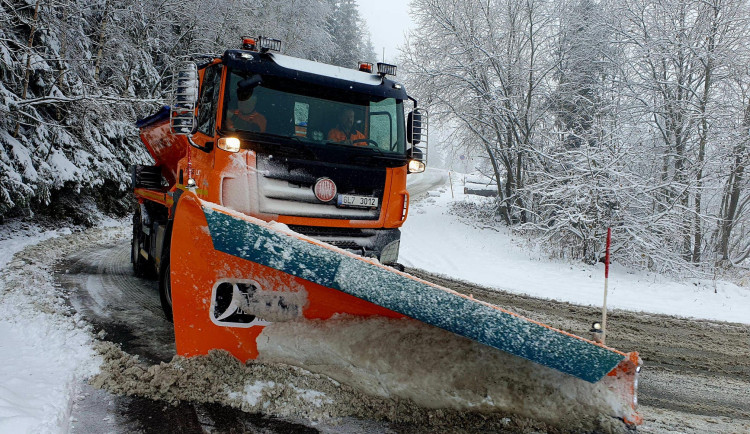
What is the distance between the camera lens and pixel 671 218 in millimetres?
10250

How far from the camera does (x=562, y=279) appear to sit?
9055mm

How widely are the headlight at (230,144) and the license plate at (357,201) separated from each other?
963 mm

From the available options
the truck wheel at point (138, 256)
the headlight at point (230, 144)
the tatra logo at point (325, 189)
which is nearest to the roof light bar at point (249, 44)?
the headlight at point (230, 144)

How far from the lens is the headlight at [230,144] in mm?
3814

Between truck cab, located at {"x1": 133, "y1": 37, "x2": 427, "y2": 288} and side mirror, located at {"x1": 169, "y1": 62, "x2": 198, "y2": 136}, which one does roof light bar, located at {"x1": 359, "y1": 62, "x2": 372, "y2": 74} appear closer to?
truck cab, located at {"x1": 133, "y1": 37, "x2": 427, "y2": 288}

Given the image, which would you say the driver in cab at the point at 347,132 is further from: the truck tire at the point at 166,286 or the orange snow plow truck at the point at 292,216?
the truck tire at the point at 166,286

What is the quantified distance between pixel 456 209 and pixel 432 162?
241ft

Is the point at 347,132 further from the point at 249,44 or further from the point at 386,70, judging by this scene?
the point at 249,44

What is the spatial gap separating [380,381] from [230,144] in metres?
2.19

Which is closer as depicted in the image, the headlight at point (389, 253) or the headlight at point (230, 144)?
the headlight at point (230, 144)

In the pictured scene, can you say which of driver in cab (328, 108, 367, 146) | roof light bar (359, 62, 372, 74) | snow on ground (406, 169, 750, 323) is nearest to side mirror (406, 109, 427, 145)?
driver in cab (328, 108, 367, 146)

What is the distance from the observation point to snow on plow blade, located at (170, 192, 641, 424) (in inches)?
92.4

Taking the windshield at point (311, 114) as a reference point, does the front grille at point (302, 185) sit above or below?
below

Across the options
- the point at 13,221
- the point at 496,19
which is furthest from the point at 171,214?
the point at 496,19
